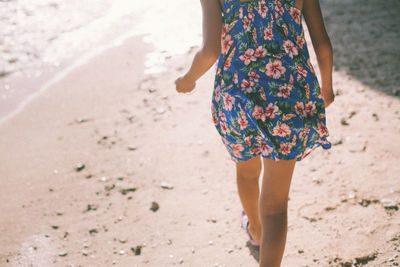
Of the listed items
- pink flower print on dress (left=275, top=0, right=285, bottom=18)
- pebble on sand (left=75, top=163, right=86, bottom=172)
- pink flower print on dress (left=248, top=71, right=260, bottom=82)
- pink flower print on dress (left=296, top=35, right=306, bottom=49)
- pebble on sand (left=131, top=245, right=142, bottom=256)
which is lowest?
pebble on sand (left=131, top=245, right=142, bottom=256)

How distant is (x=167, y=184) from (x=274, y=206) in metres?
1.23

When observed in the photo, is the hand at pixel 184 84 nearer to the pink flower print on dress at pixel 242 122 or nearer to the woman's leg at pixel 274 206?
the pink flower print on dress at pixel 242 122

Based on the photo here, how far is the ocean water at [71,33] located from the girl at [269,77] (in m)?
2.61

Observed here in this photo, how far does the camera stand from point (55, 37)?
5.08 metres

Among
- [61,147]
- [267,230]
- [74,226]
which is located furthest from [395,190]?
[61,147]

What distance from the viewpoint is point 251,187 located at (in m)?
1.83

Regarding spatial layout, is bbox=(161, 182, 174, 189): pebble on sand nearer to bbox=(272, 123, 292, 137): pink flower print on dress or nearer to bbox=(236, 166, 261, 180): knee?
bbox=(236, 166, 261, 180): knee

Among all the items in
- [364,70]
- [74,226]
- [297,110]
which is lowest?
[74,226]

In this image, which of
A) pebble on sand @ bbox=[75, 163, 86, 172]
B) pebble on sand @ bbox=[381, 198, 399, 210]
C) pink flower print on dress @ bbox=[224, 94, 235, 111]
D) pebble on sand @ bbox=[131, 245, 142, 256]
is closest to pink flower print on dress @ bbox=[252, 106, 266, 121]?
pink flower print on dress @ bbox=[224, 94, 235, 111]

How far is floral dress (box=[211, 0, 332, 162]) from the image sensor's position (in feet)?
4.37

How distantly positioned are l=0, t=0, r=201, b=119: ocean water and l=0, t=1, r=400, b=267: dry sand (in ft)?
2.01

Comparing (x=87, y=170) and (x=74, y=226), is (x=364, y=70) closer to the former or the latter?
(x=87, y=170)

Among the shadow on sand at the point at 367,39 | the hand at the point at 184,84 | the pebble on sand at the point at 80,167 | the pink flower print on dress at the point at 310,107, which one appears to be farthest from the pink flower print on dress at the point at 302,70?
the shadow on sand at the point at 367,39

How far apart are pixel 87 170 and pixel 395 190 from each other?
213 cm
